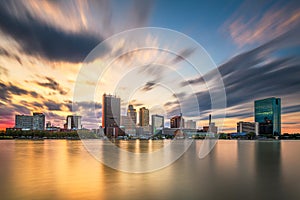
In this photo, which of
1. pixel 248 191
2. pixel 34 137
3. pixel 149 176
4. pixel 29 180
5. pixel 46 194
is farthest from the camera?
pixel 34 137

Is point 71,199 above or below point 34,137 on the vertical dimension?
above

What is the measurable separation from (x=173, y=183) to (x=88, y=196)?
6381mm

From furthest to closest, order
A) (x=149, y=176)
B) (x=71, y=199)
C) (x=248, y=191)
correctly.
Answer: (x=149, y=176)
(x=248, y=191)
(x=71, y=199)

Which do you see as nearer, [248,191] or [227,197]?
[227,197]

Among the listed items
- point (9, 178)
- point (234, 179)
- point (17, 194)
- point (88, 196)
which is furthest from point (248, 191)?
point (9, 178)

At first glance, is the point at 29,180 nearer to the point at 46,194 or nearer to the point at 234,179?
the point at 46,194

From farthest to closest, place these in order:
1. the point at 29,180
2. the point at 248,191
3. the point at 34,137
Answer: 1. the point at 34,137
2. the point at 29,180
3. the point at 248,191

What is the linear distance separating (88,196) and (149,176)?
7.59m

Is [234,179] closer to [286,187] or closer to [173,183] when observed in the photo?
[286,187]

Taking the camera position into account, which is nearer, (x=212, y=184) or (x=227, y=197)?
(x=227, y=197)

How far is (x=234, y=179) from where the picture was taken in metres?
20.0

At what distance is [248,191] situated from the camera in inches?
636

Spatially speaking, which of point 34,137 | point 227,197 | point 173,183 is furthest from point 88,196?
point 34,137

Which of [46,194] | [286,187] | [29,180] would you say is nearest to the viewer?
[46,194]
